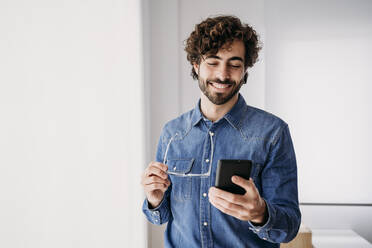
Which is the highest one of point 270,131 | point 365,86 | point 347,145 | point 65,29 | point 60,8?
point 60,8

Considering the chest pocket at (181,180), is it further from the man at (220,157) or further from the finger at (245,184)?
the finger at (245,184)

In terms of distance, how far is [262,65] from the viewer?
223cm

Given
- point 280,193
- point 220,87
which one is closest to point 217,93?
point 220,87

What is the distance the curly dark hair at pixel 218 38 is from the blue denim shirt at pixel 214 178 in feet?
0.69

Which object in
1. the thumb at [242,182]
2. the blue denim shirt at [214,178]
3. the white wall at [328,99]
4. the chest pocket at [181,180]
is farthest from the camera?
the white wall at [328,99]

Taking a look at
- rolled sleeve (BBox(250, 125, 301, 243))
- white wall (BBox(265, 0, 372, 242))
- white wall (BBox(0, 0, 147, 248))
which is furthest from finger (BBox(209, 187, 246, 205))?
white wall (BBox(265, 0, 372, 242))

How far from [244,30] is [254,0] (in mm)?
1341

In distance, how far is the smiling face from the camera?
98 centimetres

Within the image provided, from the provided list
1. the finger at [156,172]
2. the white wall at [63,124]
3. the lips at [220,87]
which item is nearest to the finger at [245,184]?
the finger at [156,172]

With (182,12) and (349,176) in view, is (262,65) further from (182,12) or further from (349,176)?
(349,176)

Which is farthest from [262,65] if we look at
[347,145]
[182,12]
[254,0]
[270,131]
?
[270,131]

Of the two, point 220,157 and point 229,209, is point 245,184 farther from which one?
A: point 220,157

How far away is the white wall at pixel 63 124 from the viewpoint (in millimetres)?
1476

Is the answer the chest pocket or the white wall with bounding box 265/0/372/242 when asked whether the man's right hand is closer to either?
the chest pocket
